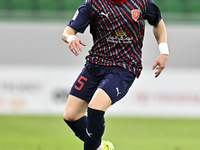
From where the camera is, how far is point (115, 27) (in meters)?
4.68

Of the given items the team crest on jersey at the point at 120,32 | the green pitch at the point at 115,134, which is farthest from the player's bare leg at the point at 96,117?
the green pitch at the point at 115,134

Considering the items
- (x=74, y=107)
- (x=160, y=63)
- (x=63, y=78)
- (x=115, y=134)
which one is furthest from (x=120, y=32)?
(x=63, y=78)

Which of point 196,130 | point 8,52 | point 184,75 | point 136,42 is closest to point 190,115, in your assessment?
point 184,75

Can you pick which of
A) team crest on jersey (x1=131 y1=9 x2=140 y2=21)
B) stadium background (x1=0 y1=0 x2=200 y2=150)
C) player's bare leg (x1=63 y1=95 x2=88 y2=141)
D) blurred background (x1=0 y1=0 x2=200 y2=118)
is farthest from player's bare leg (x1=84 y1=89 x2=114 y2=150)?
blurred background (x1=0 y1=0 x2=200 y2=118)

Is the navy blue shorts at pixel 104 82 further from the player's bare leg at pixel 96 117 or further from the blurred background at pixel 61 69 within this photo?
the blurred background at pixel 61 69

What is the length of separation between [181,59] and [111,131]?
13.8 feet

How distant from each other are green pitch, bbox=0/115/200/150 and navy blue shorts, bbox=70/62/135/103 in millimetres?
1891

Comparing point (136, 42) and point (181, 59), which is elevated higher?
point (136, 42)

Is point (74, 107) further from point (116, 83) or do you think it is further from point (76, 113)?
point (116, 83)

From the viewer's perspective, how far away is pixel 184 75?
11844mm

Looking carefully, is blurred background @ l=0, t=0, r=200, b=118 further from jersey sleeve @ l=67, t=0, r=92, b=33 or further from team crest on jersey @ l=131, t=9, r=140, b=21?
team crest on jersey @ l=131, t=9, r=140, b=21

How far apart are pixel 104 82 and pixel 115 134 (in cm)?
Result: 442

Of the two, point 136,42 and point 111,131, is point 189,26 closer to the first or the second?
point 111,131

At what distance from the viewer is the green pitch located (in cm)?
686
